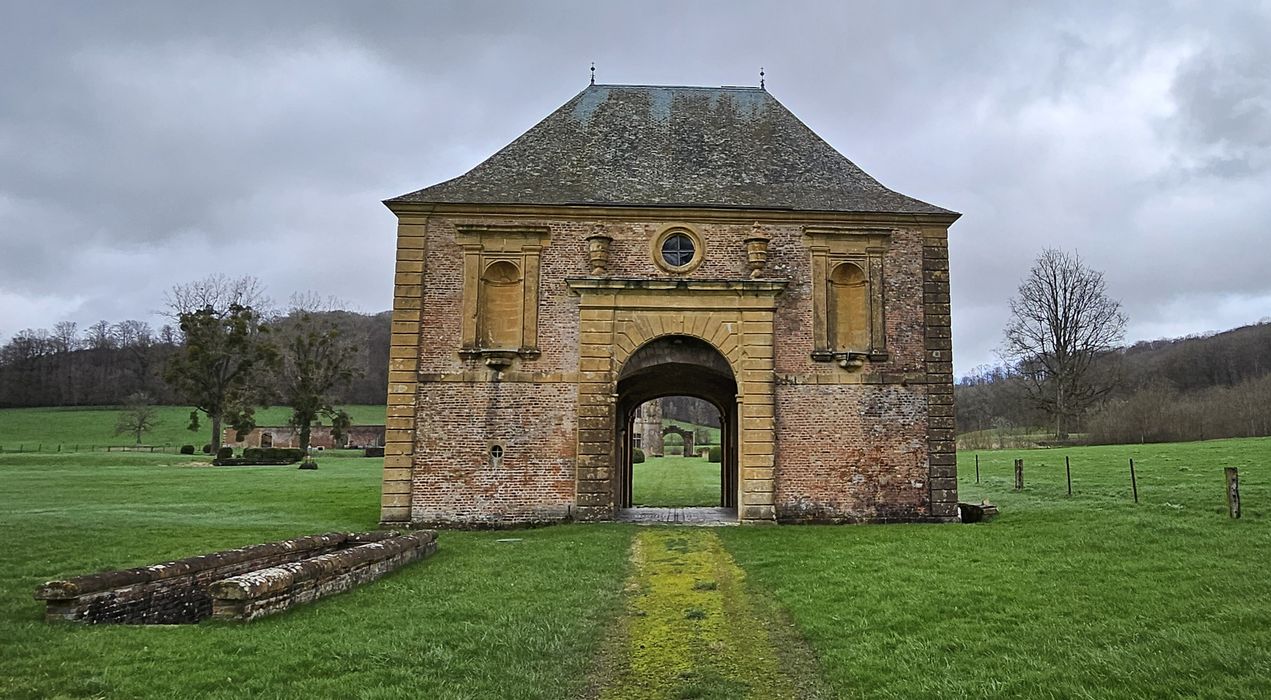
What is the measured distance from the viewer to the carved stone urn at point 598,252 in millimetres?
16641

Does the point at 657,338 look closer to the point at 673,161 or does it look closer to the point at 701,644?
the point at 673,161

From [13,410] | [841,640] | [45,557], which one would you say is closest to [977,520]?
[841,640]

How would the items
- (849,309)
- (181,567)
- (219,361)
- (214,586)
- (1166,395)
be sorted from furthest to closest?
1. (219,361)
2. (1166,395)
3. (849,309)
4. (181,567)
5. (214,586)

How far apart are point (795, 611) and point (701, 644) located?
4.88 feet

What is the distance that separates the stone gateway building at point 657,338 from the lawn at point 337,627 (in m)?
2.05

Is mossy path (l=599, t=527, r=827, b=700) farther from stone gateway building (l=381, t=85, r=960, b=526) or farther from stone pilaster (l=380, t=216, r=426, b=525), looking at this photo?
stone pilaster (l=380, t=216, r=426, b=525)

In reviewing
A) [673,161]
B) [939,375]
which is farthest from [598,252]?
[939,375]

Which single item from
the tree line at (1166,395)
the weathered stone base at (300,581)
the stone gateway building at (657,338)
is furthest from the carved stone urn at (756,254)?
the tree line at (1166,395)

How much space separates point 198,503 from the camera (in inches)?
740

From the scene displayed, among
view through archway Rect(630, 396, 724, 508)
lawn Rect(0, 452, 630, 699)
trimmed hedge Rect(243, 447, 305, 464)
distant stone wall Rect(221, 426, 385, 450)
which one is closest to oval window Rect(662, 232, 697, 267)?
lawn Rect(0, 452, 630, 699)

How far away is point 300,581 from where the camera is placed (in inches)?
314

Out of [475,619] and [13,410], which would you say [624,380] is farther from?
[13,410]

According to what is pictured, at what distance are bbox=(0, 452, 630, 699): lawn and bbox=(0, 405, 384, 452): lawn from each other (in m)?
45.8

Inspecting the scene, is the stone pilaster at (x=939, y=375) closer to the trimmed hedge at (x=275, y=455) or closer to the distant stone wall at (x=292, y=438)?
the trimmed hedge at (x=275, y=455)
